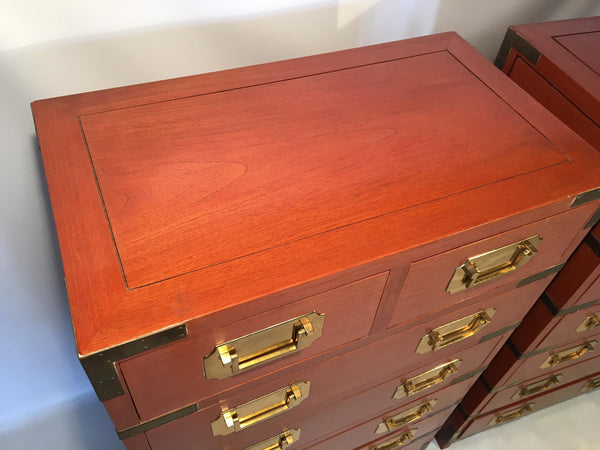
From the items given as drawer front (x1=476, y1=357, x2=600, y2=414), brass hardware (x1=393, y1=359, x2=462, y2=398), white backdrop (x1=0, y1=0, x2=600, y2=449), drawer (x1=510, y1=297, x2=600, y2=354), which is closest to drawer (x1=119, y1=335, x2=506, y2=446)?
brass hardware (x1=393, y1=359, x2=462, y2=398)

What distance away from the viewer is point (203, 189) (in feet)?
2.04

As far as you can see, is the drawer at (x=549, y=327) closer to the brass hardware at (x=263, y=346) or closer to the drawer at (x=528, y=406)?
the drawer at (x=528, y=406)

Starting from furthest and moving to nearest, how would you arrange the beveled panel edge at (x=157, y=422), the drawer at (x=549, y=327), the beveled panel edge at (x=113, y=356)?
1. the drawer at (x=549, y=327)
2. the beveled panel edge at (x=157, y=422)
3. the beveled panel edge at (x=113, y=356)

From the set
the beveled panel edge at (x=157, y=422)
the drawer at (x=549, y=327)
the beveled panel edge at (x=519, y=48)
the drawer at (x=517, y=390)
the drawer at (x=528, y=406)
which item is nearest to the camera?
the beveled panel edge at (x=157, y=422)

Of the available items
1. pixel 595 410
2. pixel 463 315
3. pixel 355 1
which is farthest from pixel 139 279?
pixel 595 410

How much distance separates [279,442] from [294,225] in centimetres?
48

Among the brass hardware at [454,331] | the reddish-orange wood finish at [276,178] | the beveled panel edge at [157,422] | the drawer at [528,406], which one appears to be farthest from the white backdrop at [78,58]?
the drawer at [528,406]

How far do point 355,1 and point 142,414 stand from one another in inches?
30.9

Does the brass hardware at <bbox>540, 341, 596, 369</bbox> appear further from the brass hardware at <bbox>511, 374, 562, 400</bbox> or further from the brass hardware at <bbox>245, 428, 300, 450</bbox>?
the brass hardware at <bbox>245, 428, 300, 450</bbox>

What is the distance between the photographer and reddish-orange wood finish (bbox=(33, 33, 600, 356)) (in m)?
0.54

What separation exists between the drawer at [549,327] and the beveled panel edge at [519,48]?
1.58 feet

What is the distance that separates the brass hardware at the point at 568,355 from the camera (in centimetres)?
119

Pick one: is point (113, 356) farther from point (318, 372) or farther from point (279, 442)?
point (279, 442)

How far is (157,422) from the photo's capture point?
64cm
